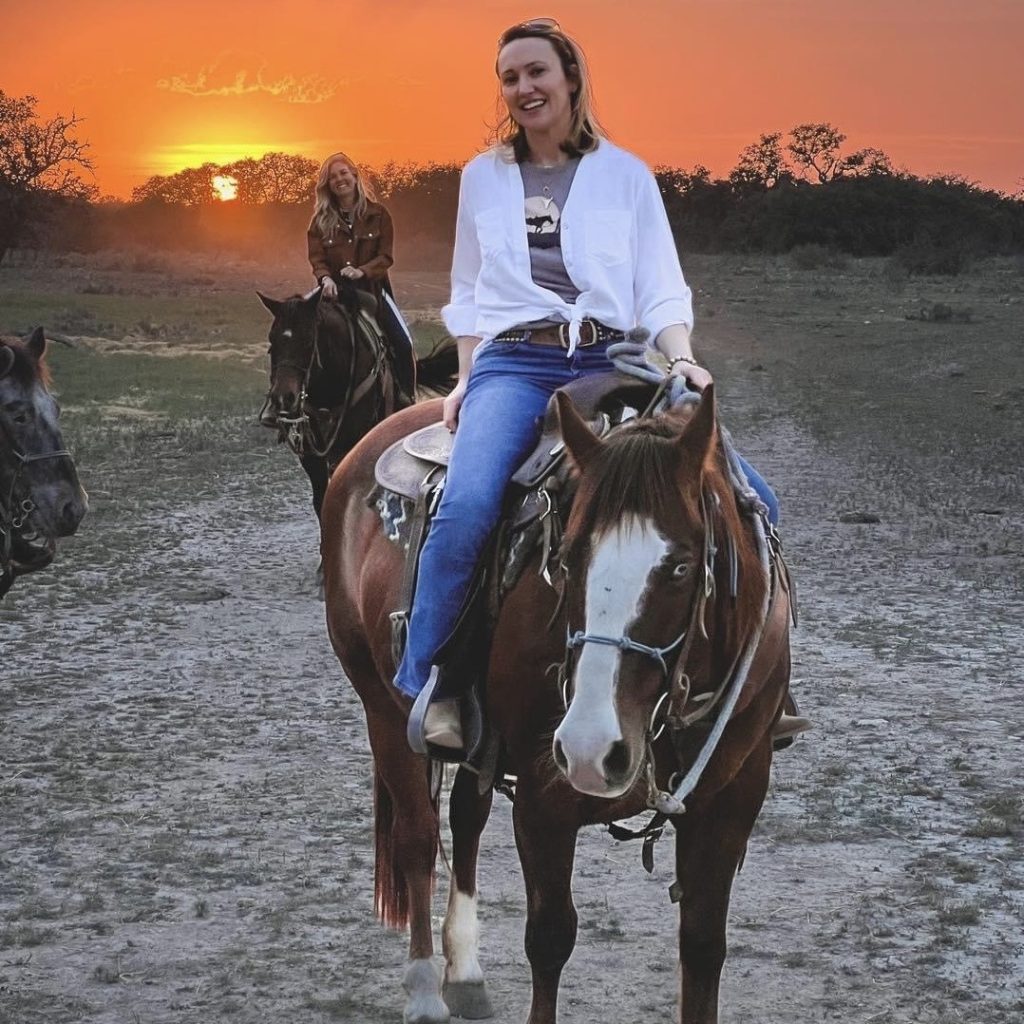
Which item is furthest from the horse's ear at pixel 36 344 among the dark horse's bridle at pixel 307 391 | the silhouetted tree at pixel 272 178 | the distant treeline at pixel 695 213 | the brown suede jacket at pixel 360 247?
the silhouetted tree at pixel 272 178

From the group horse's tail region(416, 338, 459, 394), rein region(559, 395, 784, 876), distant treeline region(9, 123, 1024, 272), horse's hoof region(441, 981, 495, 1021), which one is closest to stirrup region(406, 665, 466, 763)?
rein region(559, 395, 784, 876)

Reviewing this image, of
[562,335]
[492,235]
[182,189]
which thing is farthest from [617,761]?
[182,189]

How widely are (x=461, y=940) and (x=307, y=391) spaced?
5753 mm

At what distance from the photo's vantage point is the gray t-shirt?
3.64 m

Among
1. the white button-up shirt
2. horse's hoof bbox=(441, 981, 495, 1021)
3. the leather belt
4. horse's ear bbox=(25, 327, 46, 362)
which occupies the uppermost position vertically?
the white button-up shirt

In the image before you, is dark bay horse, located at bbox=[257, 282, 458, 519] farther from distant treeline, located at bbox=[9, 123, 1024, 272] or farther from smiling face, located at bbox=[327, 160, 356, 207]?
distant treeline, located at bbox=[9, 123, 1024, 272]

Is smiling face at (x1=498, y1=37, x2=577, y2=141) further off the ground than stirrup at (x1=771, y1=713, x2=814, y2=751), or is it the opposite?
smiling face at (x1=498, y1=37, x2=577, y2=141)

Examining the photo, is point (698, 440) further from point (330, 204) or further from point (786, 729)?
point (330, 204)

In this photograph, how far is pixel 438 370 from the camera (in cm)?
959

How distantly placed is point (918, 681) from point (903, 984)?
10.2ft

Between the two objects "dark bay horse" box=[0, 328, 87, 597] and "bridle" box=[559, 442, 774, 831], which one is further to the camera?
"dark bay horse" box=[0, 328, 87, 597]

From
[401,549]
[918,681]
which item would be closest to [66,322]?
[918,681]

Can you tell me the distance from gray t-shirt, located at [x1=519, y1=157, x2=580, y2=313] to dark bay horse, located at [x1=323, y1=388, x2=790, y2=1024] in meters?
0.68

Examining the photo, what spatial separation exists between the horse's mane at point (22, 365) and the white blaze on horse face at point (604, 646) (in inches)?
139
